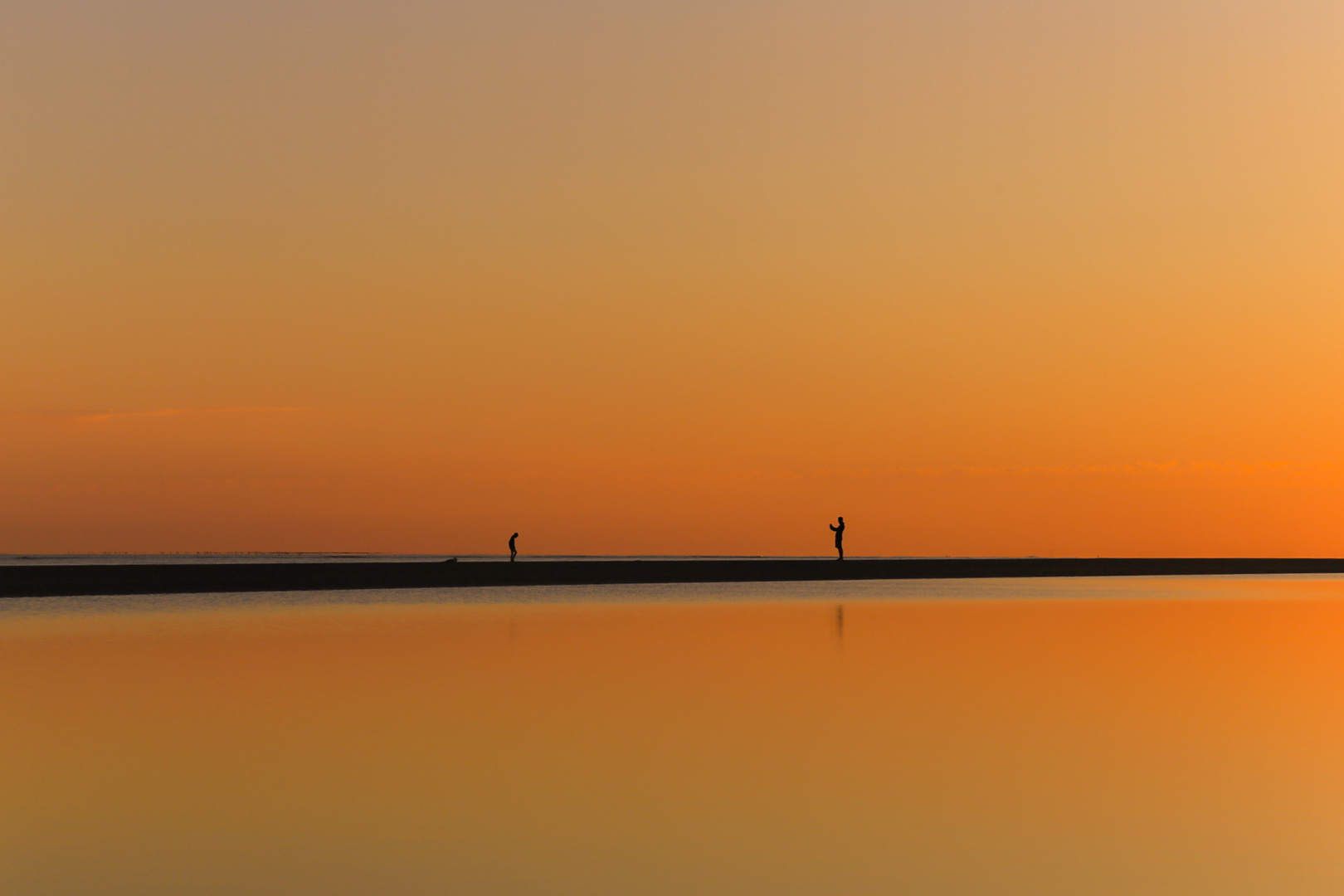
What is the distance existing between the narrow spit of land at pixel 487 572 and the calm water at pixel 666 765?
1313cm

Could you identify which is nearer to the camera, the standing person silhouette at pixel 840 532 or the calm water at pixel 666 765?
the calm water at pixel 666 765

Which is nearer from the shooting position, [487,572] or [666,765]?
[666,765]

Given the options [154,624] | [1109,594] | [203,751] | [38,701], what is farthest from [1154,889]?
[1109,594]

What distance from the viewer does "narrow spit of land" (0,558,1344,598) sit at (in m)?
31.3

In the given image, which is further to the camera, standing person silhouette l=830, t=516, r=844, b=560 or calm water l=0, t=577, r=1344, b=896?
standing person silhouette l=830, t=516, r=844, b=560

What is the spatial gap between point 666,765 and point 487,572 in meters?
30.5

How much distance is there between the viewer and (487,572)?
1535 inches

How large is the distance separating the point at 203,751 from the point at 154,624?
12801 millimetres

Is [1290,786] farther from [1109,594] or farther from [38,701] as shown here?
[1109,594]

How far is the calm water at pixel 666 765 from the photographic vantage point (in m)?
6.39

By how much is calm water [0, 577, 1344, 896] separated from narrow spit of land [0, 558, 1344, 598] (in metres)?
13.1

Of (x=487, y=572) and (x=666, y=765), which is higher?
(x=487, y=572)

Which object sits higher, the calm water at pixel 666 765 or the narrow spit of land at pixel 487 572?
the narrow spit of land at pixel 487 572

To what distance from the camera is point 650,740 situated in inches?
389
